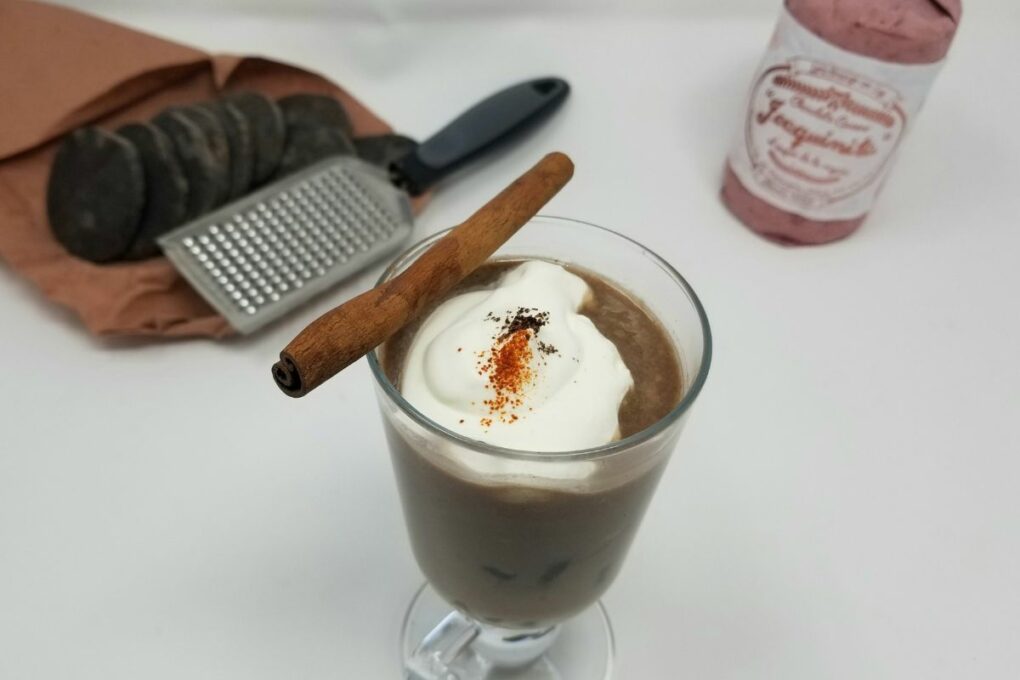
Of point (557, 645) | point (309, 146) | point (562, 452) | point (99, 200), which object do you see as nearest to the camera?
point (562, 452)

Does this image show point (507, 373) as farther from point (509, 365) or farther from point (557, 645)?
point (557, 645)

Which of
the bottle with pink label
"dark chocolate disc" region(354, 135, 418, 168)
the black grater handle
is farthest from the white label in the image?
"dark chocolate disc" region(354, 135, 418, 168)

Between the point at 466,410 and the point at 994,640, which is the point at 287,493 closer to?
the point at 466,410

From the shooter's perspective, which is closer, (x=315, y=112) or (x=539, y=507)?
(x=539, y=507)

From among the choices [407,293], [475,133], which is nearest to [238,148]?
[475,133]

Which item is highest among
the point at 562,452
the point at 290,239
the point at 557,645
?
the point at 562,452

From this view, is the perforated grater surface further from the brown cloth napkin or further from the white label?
the white label
